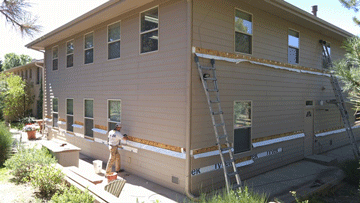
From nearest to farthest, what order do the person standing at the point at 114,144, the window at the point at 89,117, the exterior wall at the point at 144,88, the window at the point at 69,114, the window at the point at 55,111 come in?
the exterior wall at the point at 144,88
the person standing at the point at 114,144
the window at the point at 89,117
the window at the point at 69,114
the window at the point at 55,111

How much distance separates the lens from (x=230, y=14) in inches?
284

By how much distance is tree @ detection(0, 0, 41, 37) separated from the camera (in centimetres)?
566

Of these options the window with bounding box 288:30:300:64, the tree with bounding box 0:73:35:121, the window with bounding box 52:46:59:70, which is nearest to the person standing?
the window with bounding box 288:30:300:64

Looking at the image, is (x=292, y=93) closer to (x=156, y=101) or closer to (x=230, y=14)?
(x=230, y=14)

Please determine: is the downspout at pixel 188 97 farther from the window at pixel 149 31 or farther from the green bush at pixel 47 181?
the green bush at pixel 47 181

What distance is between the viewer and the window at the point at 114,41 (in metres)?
8.94

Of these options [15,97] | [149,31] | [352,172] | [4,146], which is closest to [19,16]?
[149,31]

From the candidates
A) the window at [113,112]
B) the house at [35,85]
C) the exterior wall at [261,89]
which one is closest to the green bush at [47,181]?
the exterior wall at [261,89]

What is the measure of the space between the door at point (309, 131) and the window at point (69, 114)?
10131 millimetres

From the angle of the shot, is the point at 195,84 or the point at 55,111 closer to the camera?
the point at 195,84

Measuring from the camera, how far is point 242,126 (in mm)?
7594

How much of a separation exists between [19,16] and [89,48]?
4.60 m

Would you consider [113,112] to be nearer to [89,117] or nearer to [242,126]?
[89,117]

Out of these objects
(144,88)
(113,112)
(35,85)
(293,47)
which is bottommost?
(113,112)
